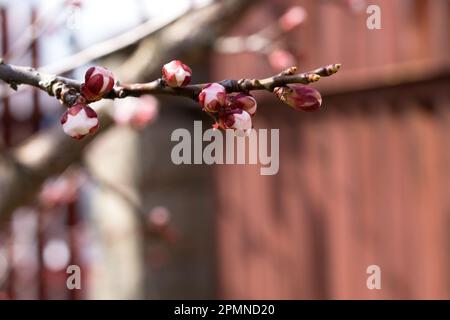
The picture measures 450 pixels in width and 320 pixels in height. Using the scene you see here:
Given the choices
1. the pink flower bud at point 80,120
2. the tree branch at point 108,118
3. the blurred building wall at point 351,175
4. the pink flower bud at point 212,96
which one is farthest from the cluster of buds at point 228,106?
the blurred building wall at point 351,175

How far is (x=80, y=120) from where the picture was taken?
730 millimetres

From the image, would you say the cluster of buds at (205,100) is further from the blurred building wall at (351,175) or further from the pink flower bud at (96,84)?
the blurred building wall at (351,175)

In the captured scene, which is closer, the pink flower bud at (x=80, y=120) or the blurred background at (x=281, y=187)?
the pink flower bud at (x=80, y=120)

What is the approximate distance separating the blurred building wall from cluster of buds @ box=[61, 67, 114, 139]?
138cm

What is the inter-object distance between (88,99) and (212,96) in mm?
125

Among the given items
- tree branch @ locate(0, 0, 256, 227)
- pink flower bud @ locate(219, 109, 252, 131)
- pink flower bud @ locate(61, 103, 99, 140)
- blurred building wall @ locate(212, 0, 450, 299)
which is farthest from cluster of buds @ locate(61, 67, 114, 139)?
blurred building wall @ locate(212, 0, 450, 299)

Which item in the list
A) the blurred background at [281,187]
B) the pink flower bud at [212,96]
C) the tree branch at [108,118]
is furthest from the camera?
the blurred background at [281,187]

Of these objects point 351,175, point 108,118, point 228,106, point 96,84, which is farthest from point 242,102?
point 351,175

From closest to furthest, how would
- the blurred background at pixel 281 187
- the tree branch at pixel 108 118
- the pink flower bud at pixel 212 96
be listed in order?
the pink flower bud at pixel 212 96, the tree branch at pixel 108 118, the blurred background at pixel 281 187

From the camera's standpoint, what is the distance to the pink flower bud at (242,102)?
742mm

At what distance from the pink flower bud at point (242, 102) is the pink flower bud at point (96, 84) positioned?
0.12 meters

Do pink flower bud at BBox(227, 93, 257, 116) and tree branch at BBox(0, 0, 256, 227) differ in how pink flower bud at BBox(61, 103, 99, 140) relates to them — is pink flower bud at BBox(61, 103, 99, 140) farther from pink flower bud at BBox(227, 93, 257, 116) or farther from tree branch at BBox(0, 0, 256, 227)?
tree branch at BBox(0, 0, 256, 227)

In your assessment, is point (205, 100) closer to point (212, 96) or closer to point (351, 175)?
point (212, 96)
